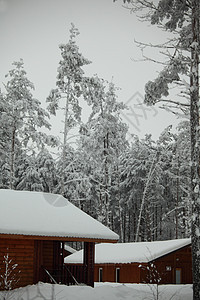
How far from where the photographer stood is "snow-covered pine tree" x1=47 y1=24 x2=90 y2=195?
26531mm

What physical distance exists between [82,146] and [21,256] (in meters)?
13.9

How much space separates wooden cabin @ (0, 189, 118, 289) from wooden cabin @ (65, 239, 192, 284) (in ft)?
26.5

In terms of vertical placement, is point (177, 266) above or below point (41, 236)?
below

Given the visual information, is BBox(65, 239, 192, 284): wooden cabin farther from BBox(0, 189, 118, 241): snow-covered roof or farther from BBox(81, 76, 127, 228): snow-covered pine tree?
BBox(0, 189, 118, 241): snow-covered roof

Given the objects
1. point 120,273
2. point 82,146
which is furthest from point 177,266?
point 82,146

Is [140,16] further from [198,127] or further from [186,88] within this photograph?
[198,127]

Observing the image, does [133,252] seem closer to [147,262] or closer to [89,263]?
[147,262]

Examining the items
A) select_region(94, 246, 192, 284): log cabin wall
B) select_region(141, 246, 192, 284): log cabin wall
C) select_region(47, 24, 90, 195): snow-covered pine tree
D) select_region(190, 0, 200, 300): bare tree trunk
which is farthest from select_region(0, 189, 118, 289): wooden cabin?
select_region(141, 246, 192, 284): log cabin wall

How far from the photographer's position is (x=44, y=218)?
16.7 meters

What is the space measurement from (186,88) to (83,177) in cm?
1522

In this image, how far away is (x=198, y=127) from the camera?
1280 cm

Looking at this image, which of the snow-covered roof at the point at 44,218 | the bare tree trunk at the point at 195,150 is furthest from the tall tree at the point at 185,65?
the snow-covered roof at the point at 44,218

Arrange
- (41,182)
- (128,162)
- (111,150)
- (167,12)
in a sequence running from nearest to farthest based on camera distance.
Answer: (167,12), (111,150), (41,182), (128,162)

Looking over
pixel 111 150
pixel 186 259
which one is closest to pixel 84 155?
pixel 111 150
